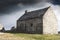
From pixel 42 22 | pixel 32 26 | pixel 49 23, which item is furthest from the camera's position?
pixel 32 26

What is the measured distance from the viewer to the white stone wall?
5642 cm

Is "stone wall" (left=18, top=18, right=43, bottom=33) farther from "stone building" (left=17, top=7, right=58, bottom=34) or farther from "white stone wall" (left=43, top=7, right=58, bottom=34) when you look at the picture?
"white stone wall" (left=43, top=7, right=58, bottom=34)

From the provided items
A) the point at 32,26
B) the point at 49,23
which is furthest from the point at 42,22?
the point at 32,26

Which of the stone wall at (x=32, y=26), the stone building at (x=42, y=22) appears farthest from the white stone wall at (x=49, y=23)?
the stone wall at (x=32, y=26)

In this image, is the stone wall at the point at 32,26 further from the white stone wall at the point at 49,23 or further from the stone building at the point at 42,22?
the white stone wall at the point at 49,23

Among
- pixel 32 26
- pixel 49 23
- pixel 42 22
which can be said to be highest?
pixel 42 22

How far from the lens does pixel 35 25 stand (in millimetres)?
57781

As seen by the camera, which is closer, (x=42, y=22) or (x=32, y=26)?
(x=42, y=22)

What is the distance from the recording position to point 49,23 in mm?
57750

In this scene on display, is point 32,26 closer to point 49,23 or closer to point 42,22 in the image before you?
point 42,22

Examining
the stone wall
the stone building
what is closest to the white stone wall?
the stone building

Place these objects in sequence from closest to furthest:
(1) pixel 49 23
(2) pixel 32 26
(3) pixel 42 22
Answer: (3) pixel 42 22 < (1) pixel 49 23 < (2) pixel 32 26

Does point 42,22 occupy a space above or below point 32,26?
above

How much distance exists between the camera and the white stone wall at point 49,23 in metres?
56.4
